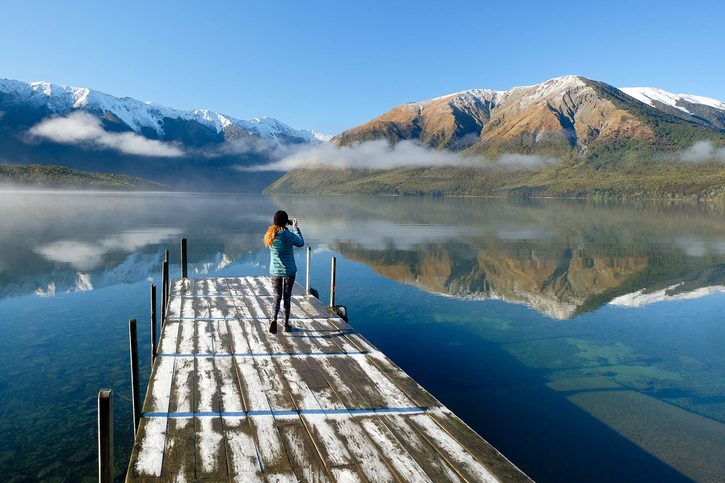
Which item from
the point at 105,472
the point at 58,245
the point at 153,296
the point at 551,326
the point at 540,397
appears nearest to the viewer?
the point at 105,472

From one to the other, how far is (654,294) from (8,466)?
2918 cm

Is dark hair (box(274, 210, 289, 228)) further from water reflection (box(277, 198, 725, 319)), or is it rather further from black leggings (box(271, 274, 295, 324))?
water reflection (box(277, 198, 725, 319))

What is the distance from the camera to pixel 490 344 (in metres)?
18.0

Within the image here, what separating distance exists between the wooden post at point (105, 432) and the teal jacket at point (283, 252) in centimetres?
634

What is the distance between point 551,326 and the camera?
20.7m

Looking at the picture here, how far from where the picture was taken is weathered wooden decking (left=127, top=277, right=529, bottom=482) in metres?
6.27

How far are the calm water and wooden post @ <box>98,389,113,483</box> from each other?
4114 millimetres

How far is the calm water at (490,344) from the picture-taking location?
1070 cm

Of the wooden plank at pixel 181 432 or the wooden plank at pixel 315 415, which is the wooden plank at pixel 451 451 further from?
the wooden plank at pixel 181 432

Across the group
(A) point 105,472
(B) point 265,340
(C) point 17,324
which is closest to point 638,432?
(B) point 265,340

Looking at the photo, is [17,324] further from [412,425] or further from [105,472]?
[412,425]

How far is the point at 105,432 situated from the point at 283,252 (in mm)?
6840

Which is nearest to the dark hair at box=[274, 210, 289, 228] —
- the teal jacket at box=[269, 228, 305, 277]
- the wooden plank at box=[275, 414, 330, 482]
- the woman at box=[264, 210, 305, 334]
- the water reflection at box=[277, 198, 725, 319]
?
the woman at box=[264, 210, 305, 334]

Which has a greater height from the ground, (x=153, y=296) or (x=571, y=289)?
(x=153, y=296)
